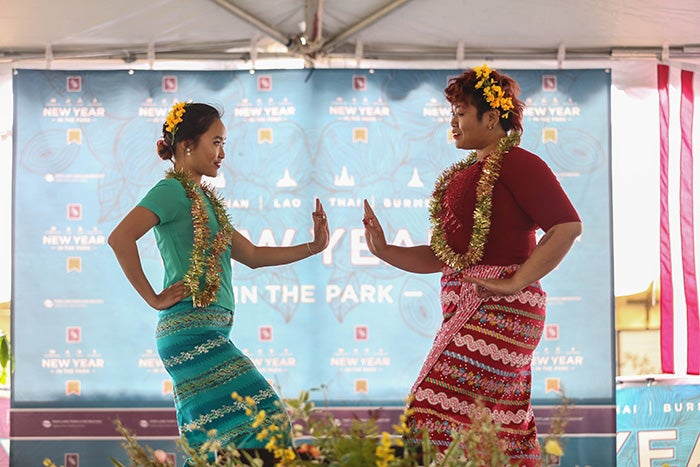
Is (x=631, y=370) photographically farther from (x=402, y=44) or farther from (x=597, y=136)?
(x=402, y=44)

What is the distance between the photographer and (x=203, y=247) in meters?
3.32

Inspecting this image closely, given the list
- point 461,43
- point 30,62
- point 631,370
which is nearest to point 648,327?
point 631,370

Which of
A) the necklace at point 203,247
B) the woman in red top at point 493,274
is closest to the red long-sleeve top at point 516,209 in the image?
the woman in red top at point 493,274

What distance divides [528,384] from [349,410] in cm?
200

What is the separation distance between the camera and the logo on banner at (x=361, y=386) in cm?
503

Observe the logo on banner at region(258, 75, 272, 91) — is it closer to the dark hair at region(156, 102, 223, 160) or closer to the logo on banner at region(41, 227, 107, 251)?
the logo on banner at region(41, 227, 107, 251)

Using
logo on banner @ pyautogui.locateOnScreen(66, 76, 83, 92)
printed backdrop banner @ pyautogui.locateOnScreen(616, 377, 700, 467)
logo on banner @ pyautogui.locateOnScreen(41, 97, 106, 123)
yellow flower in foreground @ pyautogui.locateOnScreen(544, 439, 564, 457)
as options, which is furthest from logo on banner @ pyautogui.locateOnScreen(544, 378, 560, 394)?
yellow flower in foreground @ pyautogui.locateOnScreen(544, 439, 564, 457)

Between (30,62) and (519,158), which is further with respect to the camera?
(30,62)

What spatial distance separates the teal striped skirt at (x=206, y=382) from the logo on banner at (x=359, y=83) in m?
2.18

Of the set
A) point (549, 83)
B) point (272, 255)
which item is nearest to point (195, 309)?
point (272, 255)

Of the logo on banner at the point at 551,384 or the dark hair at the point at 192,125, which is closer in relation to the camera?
the dark hair at the point at 192,125

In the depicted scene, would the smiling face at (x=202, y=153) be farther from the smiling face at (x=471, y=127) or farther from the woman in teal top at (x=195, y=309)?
the smiling face at (x=471, y=127)

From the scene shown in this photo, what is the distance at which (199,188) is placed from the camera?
3.46 meters

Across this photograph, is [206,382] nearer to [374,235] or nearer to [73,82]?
[374,235]
